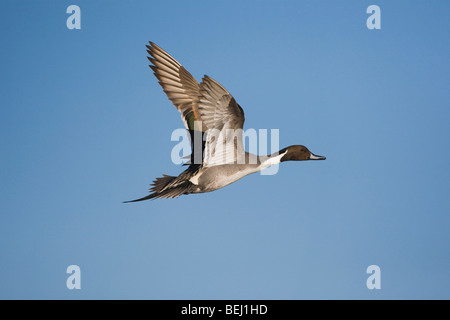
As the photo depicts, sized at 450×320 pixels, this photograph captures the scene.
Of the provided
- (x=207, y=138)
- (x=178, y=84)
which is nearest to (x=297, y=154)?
(x=207, y=138)

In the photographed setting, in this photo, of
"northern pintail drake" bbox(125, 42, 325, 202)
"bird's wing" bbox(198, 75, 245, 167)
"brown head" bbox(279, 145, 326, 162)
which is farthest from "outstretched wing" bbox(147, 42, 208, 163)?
"brown head" bbox(279, 145, 326, 162)

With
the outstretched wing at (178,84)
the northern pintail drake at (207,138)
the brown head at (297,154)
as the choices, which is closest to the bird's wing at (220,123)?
the northern pintail drake at (207,138)

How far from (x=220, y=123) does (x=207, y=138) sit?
0.83 feet

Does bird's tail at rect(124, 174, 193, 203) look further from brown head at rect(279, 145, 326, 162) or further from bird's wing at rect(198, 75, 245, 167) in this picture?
brown head at rect(279, 145, 326, 162)

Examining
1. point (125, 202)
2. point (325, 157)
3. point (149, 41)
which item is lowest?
point (125, 202)

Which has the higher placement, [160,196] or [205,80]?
[205,80]

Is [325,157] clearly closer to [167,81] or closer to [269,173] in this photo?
[269,173]

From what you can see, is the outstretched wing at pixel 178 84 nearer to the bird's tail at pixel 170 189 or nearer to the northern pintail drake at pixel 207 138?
the northern pintail drake at pixel 207 138

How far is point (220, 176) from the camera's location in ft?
19.0

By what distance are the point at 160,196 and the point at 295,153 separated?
5.33ft

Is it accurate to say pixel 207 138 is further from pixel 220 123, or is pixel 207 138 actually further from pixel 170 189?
pixel 170 189

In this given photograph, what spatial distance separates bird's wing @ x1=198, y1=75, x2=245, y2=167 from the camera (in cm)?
529

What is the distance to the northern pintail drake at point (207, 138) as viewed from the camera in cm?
540

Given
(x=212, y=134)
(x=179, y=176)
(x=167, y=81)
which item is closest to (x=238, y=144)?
(x=212, y=134)
